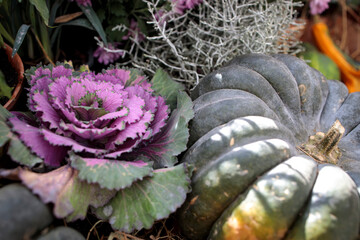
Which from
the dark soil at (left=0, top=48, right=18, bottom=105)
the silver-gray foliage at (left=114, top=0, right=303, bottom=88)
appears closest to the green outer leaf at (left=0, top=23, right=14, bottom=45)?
the dark soil at (left=0, top=48, right=18, bottom=105)

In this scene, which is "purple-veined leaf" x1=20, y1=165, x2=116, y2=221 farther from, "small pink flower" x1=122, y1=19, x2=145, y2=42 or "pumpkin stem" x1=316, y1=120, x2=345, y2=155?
"small pink flower" x1=122, y1=19, x2=145, y2=42

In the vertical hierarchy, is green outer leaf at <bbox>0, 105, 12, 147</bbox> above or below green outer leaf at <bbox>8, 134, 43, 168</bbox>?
above

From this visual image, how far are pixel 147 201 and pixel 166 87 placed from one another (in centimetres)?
52

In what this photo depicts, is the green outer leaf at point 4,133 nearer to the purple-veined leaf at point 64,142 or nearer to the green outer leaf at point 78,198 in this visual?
the purple-veined leaf at point 64,142

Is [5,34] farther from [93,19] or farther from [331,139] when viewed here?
[331,139]

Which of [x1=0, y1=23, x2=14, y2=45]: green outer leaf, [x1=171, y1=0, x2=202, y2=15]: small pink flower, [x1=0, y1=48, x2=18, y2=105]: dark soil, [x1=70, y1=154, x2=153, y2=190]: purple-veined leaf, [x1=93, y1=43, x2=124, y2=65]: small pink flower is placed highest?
[x1=171, y1=0, x2=202, y2=15]: small pink flower

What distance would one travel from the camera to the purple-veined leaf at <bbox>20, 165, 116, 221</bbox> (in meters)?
0.84

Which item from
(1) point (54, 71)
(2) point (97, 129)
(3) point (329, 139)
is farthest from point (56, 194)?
(3) point (329, 139)

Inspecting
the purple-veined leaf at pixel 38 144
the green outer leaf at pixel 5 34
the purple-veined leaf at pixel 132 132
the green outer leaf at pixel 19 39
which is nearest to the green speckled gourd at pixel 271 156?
the purple-veined leaf at pixel 132 132

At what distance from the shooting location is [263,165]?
37.5 inches

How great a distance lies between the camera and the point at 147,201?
98 cm

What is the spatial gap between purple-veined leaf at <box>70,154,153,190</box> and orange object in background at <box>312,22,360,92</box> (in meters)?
1.58

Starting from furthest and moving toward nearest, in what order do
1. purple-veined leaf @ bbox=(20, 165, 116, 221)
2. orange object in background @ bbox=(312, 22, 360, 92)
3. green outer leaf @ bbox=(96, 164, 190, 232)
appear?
orange object in background @ bbox=(312, 22, 360, 92)
green outer leaf @ bbox=(96, 164, 190, 232)
purple-veined leaf @ bbox=(20, 165, 116, 221)

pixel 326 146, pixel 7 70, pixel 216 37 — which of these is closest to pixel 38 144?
pixel 7 70
